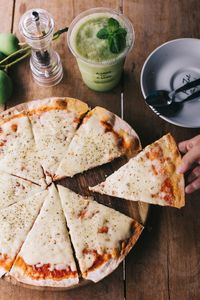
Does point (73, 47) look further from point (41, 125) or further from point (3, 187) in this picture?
point (3, 187)

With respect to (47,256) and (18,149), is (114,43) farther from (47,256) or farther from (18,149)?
(47,256)

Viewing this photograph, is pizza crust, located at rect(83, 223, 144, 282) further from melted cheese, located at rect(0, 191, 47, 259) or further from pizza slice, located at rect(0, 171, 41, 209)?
pizza slice, located at rect(0, 171, 41, 209)

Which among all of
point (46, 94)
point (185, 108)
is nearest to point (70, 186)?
point (46, 94)

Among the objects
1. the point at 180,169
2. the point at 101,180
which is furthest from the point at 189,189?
the point at 101,180

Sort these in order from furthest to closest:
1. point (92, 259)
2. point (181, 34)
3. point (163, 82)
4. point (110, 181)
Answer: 1. point (181, 34)
2. point (163, 82)
3. point (110, 181)
4. point (92, 259)

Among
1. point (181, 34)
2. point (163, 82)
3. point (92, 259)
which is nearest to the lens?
point (92, 259)

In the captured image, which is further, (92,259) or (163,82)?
(163,82)

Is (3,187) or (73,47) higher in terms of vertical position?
(73,47)
